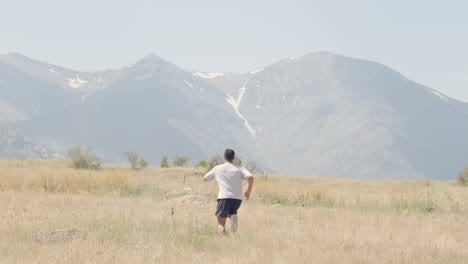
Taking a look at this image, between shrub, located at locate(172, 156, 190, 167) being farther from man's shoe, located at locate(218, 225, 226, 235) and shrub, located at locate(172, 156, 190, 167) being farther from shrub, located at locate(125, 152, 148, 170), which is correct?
man's shoe, located at locate(218, 225, 226, 235)

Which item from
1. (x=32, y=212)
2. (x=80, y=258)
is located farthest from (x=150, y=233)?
(x=32, y=212)

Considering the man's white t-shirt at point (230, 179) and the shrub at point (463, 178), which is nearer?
the man's white t-shirt at point (230, 179)

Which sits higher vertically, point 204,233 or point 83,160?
point 204,233

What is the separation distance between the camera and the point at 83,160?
4519 cm

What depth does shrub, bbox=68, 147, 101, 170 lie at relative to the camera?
147 feet

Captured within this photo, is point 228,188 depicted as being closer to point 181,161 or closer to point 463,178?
point 463,178

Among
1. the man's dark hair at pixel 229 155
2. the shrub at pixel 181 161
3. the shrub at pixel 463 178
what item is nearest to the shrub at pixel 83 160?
the shrub at pixel 181 161

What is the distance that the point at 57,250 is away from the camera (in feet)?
29.7

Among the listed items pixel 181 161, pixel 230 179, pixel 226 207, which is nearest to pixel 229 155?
pixel 230 179

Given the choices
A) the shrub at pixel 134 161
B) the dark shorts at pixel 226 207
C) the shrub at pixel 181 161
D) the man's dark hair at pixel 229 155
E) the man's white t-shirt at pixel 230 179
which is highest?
the man's dark hair at pixel 229 155

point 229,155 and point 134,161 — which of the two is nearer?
point 229,155

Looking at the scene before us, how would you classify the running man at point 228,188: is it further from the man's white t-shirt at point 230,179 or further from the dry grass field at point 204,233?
the dry grass field at point 204,233

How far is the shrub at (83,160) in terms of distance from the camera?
4466 centimetres

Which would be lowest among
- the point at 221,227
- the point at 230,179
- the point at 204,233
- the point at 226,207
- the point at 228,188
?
the point at 204,233
